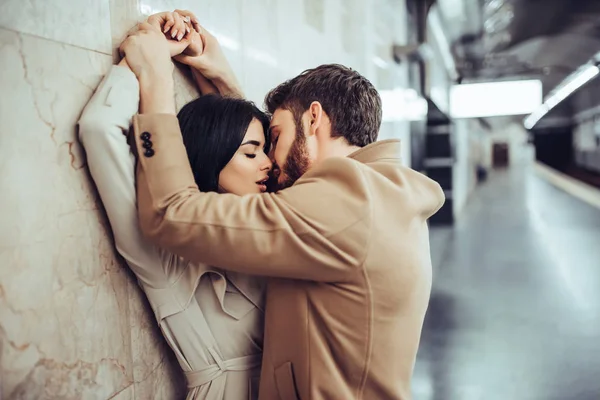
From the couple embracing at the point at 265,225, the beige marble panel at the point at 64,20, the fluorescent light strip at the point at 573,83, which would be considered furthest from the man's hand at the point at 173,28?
the fluorescent light strip at the point at 573,83

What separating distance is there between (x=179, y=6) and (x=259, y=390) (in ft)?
3.68

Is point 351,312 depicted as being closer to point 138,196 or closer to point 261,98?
point 138,196

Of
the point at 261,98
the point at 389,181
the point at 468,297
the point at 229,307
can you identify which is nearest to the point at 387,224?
the point at 389,181

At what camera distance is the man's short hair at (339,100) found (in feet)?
4.99

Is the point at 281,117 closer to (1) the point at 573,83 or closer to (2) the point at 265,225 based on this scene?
(2) the point at 265,225

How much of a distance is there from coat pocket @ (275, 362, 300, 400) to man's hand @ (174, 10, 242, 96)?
34.4 inches

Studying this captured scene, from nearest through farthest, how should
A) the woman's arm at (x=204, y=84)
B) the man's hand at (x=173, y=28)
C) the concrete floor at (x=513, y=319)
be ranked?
the man's hand at (x=173, y=28), the woman's arm at (x=204, y=84), the concrete floor at (x=513, y=319)

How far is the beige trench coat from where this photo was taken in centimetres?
117

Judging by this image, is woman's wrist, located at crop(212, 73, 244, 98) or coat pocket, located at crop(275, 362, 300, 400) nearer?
coat pocket, located at crop(275, 362, 300, 400)

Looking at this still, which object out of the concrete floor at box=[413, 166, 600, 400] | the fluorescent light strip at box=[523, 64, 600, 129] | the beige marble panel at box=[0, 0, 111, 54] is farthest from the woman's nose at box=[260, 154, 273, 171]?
the fluorescent light strip at box=[523, 64, 600, 129]

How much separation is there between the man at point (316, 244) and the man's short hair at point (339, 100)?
7.4 inches

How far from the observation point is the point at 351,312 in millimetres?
1246

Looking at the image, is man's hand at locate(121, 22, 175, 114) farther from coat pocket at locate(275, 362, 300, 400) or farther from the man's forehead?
coat pocket at locate(275, 362, 300, 400)

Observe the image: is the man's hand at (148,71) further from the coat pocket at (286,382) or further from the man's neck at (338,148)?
the coat pocket at (286,382)
